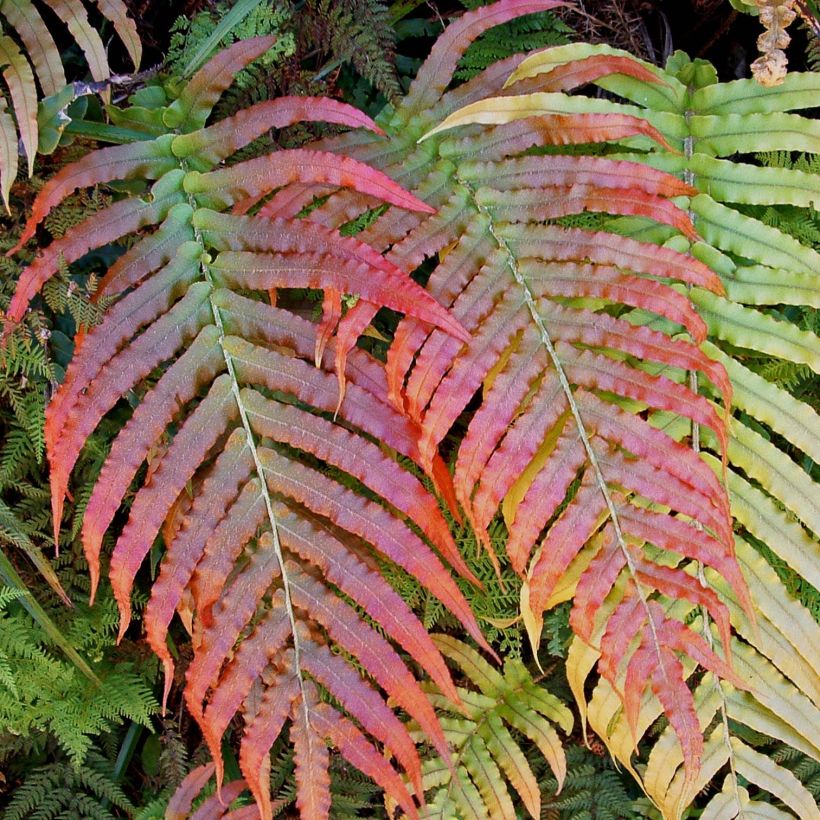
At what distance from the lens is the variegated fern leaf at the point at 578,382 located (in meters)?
1.28

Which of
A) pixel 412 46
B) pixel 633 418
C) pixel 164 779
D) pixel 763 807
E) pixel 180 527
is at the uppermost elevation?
pixel 412 46

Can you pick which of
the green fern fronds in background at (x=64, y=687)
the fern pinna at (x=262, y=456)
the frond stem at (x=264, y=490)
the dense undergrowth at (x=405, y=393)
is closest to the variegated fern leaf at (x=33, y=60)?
the dense undergrowth at (x=405, y=393)

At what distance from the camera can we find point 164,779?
2033 millimetres

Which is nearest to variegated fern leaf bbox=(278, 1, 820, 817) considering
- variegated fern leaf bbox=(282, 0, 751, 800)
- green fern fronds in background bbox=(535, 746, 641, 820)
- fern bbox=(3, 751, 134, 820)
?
variegated fern leaf bbox=(282, 0, 751, 800)

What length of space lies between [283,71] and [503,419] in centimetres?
100

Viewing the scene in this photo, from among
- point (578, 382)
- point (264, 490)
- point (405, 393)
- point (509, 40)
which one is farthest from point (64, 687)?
point (509, 40)

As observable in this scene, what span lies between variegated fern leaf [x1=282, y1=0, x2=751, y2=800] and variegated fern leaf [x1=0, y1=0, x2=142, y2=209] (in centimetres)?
47

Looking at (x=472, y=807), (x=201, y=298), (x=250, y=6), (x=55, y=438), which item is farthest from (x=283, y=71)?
(x=472, y=807)

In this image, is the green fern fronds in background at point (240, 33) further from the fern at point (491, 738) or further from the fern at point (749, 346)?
the fern at point (491, 738)

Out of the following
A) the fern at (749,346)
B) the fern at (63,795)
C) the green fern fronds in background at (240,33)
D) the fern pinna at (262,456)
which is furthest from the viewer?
the fern at (63,795)

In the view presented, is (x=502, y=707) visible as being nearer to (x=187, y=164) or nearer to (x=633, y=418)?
(x=633, y=418)

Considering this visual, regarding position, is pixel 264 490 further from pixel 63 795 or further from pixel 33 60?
pixel 63 795

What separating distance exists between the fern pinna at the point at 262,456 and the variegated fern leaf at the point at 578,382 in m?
0.09

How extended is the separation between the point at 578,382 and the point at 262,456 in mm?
542
